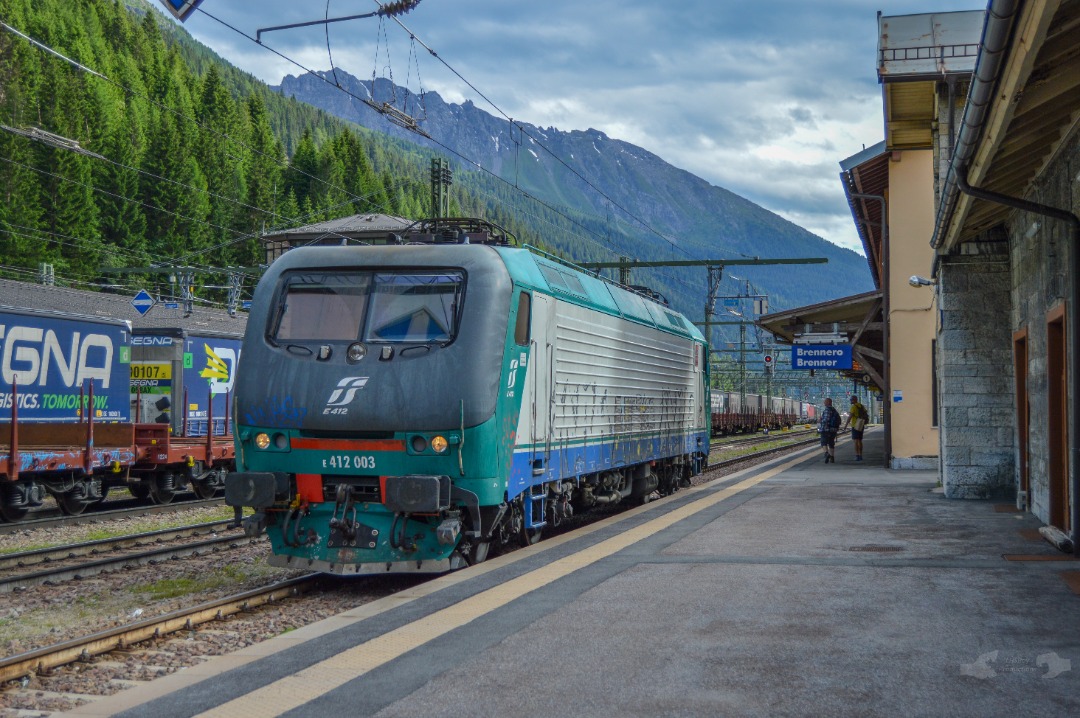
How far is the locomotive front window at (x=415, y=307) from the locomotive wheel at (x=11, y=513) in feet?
28.5

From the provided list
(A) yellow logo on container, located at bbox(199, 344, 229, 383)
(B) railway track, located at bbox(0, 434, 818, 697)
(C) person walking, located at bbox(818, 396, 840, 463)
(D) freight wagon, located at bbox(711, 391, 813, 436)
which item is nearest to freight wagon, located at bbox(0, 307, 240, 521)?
(A) yellow logo on container, located at bbox(199, 344, 229, 383)

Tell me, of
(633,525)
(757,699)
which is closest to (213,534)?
(633,525)

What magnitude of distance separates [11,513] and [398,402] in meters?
9.29

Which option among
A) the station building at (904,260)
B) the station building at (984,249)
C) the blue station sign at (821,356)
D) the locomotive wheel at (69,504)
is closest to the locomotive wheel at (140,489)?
the locomotive wheel at (69,504)

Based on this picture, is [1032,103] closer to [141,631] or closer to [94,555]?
[141,631]

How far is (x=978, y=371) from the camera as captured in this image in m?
A: 15.9

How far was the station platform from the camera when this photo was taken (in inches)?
203

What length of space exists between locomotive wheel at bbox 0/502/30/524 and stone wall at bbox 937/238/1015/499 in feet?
43.6

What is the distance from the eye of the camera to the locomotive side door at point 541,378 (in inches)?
413

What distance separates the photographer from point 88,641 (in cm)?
708

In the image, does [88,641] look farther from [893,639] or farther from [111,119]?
[111,119]

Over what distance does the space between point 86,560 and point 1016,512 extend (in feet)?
36.1

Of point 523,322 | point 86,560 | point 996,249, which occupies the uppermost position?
Result: point 996,249

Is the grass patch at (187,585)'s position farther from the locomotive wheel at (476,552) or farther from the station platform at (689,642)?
the station platform at (689,642)
